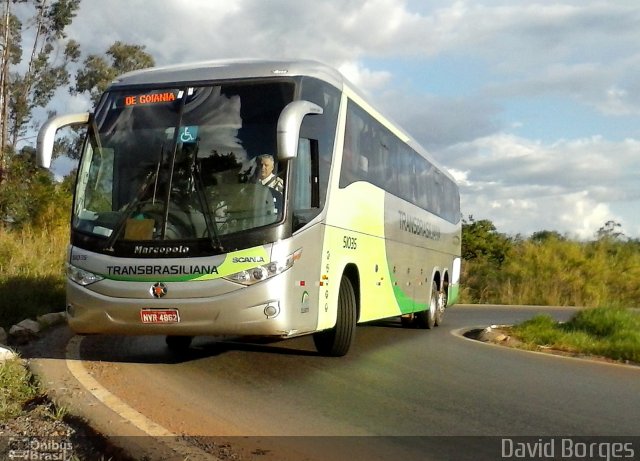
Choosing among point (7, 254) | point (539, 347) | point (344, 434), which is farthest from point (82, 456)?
point (7, 254)

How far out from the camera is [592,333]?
13.5m

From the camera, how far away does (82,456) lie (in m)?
5.57

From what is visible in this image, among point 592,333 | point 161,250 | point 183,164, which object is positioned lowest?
point 592,333

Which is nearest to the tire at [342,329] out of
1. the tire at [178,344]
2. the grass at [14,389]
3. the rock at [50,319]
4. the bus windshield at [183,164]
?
the tire at [178,344]

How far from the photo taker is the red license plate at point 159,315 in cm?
836

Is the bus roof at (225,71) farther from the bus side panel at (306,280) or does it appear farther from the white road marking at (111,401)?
the white road marking at (111,401)

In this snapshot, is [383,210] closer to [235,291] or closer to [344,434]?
[235,291]

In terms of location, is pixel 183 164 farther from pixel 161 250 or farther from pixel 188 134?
pixel 161 250

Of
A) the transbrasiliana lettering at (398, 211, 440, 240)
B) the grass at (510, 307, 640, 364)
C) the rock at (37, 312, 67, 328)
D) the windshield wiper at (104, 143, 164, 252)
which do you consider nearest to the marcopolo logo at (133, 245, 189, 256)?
the windshield wiper at (104, 143, 164, 252)

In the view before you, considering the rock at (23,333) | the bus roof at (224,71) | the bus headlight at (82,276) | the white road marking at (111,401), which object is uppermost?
the bus roof at (224,71)

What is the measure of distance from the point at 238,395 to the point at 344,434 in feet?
5.66

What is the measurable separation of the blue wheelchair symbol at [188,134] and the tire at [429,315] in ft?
28.0

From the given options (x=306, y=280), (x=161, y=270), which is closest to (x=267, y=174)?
(x=306, y=280)

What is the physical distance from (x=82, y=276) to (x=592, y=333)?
8.78 m
